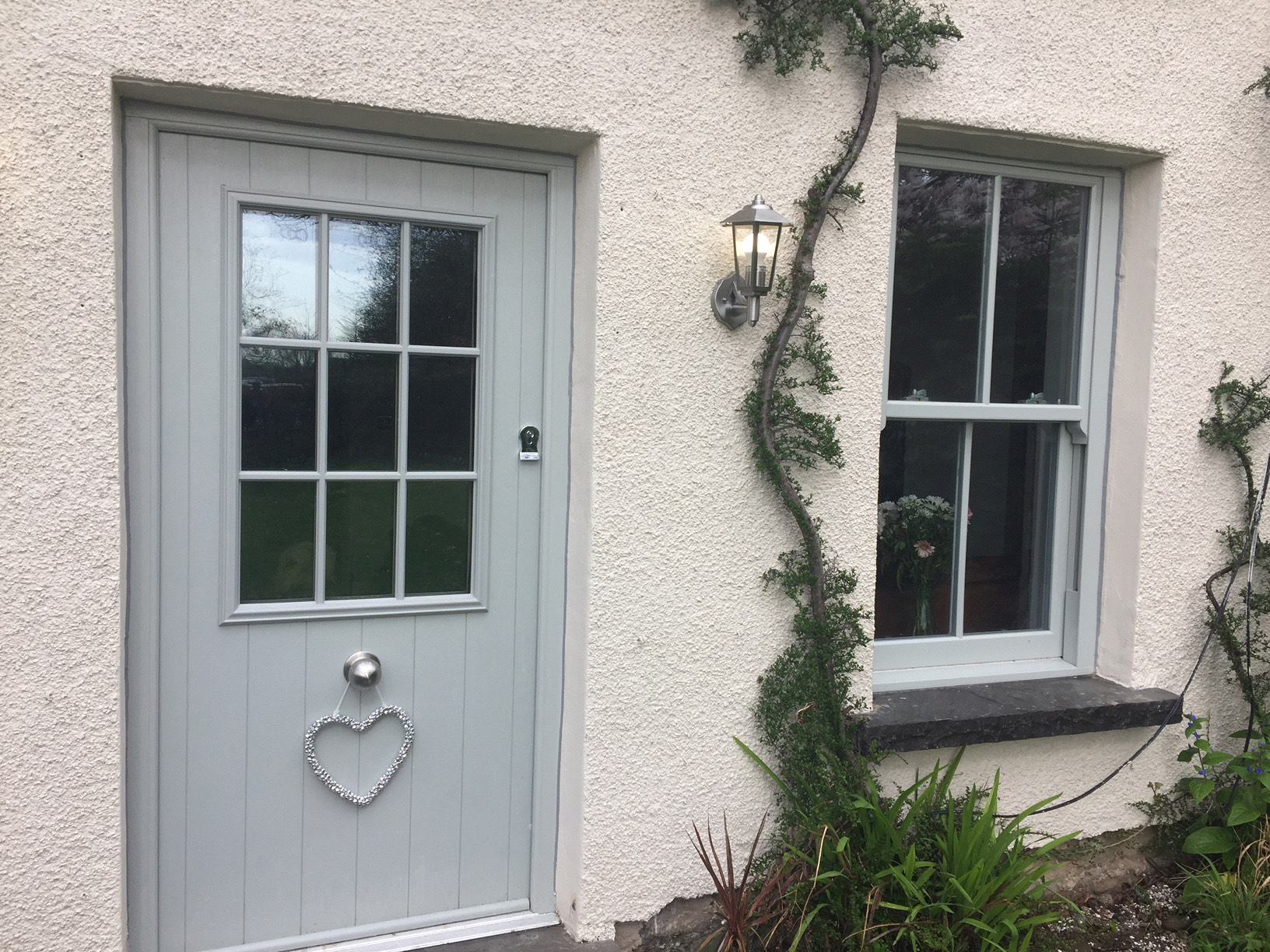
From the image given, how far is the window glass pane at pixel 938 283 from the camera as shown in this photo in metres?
3.15

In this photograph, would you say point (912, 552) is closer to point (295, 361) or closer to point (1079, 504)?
point (1079, 504)

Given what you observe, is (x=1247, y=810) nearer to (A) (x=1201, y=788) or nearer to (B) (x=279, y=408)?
(A) (x=1201, y=788)

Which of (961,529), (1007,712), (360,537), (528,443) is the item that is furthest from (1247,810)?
(360,537)

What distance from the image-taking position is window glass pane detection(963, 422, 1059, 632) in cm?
333

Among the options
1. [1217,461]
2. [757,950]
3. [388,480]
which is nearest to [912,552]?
[1217,461]

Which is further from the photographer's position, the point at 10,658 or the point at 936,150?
the point at 936,150

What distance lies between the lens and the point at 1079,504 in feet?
11.2

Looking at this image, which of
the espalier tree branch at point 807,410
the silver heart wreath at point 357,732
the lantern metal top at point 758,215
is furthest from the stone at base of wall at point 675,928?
the lantern metal top at point 758,215

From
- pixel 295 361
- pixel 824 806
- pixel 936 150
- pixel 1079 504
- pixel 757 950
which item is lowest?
pixel 757 950

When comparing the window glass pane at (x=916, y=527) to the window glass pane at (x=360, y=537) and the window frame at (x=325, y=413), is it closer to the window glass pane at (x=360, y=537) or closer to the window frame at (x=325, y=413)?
the window frame at (x=325, y=413)

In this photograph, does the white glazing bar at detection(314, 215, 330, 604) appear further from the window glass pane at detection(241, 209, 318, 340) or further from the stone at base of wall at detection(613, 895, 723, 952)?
the stone at base of wall at detection(613, 895, 723, 952)

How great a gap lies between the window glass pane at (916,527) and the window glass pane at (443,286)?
1451mm

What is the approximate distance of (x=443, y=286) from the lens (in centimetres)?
270

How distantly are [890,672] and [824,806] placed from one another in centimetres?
60
